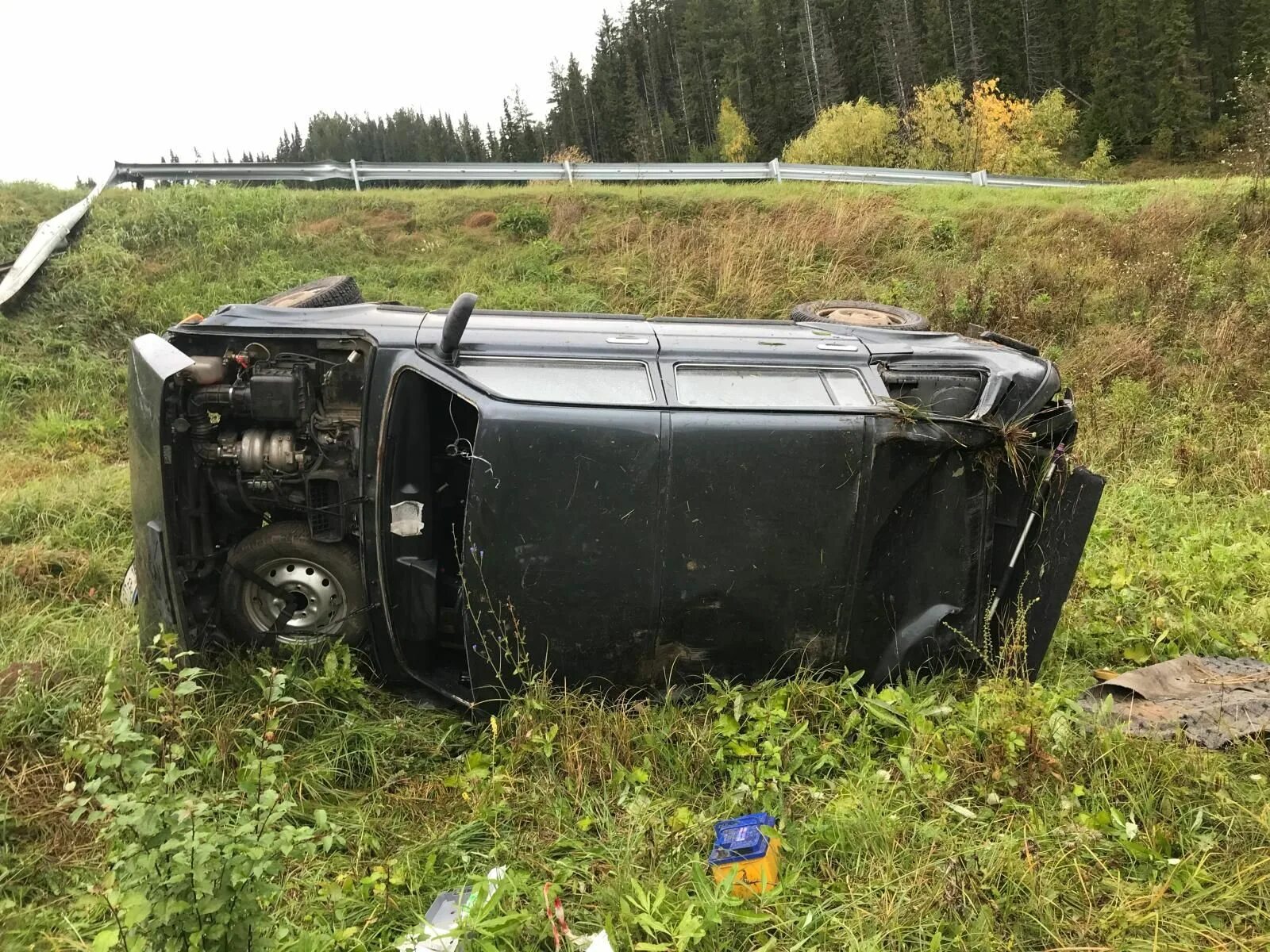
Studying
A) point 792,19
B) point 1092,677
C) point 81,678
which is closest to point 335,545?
point 81,678

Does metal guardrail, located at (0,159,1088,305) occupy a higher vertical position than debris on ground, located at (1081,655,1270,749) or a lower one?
higher

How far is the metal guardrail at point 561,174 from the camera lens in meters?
12.6

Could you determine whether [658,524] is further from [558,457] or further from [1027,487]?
[1027,487]

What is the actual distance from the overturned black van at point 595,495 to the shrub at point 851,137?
22.9m

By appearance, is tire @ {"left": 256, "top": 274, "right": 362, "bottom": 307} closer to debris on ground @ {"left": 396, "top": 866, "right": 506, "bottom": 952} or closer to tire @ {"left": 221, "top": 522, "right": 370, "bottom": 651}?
tire @ {"left": 221, "top": 522, "right": 370, "bottom": 651}

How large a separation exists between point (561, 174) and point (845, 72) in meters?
38.7

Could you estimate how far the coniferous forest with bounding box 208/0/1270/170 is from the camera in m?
32.9

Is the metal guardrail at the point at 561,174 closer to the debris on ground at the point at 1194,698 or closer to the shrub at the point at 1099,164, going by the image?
the debris on ground at the point at 1194,698

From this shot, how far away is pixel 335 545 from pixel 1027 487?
2811 millimetres

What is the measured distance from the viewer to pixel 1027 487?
10.3 feet

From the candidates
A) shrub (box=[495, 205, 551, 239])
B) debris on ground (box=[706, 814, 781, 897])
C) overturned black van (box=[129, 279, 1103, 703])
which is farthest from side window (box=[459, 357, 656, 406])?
shrub (box=[495, 205, 551, 239])

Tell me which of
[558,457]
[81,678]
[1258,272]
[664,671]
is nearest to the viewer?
[558,457]

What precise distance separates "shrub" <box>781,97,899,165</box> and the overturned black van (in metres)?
22.9

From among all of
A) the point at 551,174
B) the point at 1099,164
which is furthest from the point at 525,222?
the point at 1099,164
